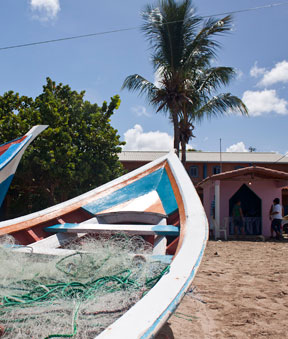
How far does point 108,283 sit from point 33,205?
50.4 ft

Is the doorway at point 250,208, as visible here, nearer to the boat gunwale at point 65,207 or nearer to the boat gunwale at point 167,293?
the boat gunwale at point 65,207

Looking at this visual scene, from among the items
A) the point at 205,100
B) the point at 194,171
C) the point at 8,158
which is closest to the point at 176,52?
the point at 205,100

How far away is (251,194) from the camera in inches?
566

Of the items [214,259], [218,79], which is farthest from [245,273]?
[218,79]

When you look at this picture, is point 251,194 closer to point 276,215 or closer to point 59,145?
point 276,215

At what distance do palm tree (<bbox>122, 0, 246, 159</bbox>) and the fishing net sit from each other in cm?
1124

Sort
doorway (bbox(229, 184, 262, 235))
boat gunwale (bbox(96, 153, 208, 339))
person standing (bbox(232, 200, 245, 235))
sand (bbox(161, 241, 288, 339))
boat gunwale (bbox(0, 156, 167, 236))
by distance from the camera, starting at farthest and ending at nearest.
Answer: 1. doorway (bbox(229, 184, 262, 235))
2. person standing (bbox(232, 200, 245, 235))
3. boat gunwale (bbox(0, 156, 167, 236))
4. sand (bbox(161, 241, 288, 339))
5. boat gunwale (bbox(96, 153, 208, 339))

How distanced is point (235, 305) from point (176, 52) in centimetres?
1204

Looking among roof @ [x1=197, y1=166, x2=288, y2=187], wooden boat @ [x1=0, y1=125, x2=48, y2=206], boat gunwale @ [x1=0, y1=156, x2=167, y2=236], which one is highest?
roof @ [x1=197, y1=166, x2=288, y2=187]

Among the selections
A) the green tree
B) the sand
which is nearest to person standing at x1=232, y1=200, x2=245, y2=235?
the green tree

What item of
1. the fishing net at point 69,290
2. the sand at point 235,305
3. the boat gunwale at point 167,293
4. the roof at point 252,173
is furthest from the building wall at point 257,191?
the fishing net at point 69,290

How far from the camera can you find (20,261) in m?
2.21

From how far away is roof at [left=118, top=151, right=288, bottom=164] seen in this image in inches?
1180

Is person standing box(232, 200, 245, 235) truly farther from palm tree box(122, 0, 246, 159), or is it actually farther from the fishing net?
the fishing net
